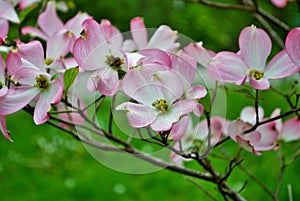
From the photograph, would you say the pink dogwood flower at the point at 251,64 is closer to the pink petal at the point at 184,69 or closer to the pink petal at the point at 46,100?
the pink petal at the point at 184,69

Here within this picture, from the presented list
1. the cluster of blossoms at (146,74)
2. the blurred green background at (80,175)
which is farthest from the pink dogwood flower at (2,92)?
the blurred green background at (80,175)

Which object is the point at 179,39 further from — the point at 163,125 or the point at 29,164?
the point at 29,164

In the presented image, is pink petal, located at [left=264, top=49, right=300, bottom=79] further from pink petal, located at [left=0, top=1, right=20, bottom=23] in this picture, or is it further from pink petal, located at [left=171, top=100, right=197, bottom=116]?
pink petal, located at [left=0, top=1, right=20, bottom=23]

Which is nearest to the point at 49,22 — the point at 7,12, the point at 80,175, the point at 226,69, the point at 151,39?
the point at 7,12

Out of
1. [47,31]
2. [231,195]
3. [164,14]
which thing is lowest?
[164,14]

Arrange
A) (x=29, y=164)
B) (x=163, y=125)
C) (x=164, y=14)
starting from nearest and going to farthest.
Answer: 1. (x=163, y=125)
2. (x=29, y=164)
3. (x=164, y=14)

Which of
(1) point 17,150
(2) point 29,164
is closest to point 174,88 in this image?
(2) point 29,164
